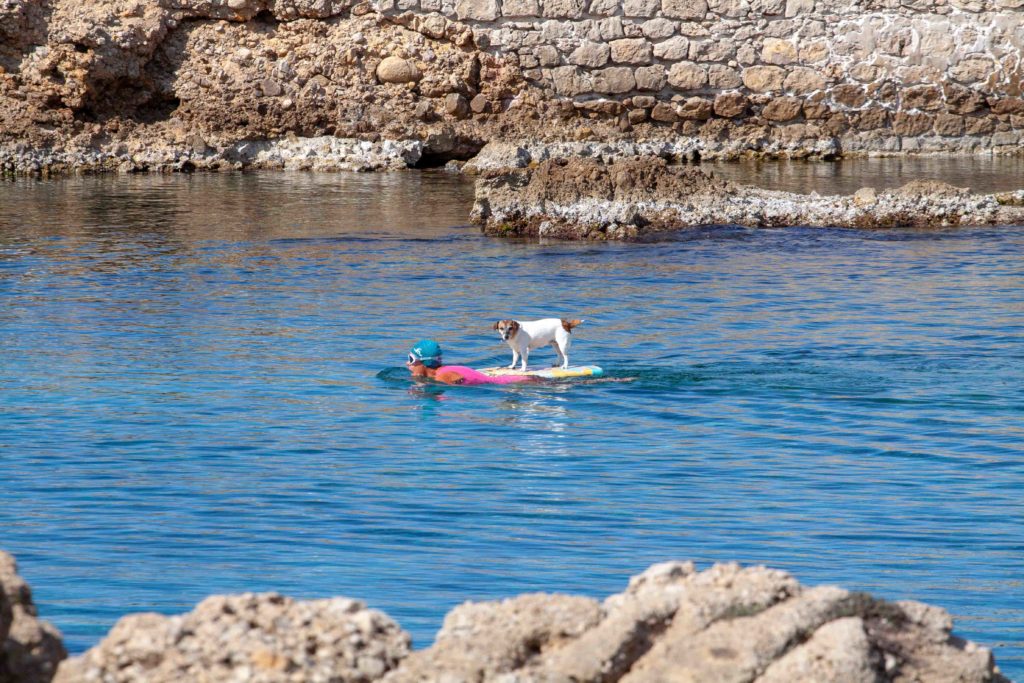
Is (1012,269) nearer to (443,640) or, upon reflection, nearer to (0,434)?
(0,434)

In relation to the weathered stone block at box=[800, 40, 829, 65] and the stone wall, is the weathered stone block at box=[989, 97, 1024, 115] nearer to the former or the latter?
the stone wall

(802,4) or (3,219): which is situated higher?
(802,4)

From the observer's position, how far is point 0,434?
1047cm

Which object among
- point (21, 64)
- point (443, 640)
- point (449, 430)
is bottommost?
point (449, 430)

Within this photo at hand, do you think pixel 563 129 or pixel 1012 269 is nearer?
pixel 1012 269

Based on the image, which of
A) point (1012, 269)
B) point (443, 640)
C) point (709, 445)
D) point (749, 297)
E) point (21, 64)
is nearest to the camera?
point (443, 640)

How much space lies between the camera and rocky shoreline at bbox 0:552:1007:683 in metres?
3.95

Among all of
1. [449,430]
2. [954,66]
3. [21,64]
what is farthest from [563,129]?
[449,430]

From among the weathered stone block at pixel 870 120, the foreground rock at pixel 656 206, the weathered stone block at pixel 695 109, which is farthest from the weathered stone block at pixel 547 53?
the foreground rock at pixel 656 206

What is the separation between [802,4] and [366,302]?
18.1 metres

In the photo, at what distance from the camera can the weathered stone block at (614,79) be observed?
31359 mm

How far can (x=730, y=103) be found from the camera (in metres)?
31.5

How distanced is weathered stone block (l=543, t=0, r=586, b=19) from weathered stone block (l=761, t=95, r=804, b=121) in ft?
15.0

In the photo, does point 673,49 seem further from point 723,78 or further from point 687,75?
point 723,78
